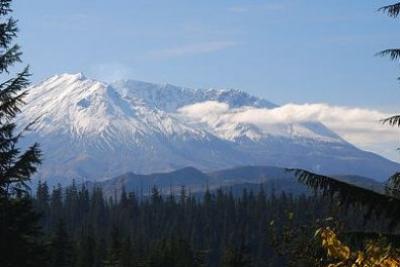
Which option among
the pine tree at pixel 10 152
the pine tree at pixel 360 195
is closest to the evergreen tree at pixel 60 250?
the pine tree at pixel 10 152

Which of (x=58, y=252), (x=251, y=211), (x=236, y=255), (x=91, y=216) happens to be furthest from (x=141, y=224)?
(x=236, y=255)

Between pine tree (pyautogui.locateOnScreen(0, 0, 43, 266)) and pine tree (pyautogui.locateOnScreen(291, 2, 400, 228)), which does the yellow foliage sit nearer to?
pine tree (pyautogui.locateOnScreen(291, 2, 400, 228))

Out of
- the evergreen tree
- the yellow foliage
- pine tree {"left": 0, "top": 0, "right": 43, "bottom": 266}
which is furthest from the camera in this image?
the evergreen tree

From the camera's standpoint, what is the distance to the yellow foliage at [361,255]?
8109 millimetres

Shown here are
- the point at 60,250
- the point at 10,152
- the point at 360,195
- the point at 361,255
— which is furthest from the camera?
the point at 60,250

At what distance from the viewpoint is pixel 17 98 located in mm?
16672

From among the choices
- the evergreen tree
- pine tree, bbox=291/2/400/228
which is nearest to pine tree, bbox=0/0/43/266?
pine tree, bbox=291/2/400/228

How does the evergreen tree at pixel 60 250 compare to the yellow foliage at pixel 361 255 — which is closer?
the yellow foliage at pixel 361 255

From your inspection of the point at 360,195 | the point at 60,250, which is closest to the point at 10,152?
the point at 360,195

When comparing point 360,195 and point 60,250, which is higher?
point 360,195

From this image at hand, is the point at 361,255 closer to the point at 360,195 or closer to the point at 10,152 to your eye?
the point at 360,195

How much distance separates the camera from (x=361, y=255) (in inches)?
327

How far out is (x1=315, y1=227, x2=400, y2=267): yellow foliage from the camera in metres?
8.11

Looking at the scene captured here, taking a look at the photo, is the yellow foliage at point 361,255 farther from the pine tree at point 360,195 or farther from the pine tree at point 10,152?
the pine tree at point 10,152
